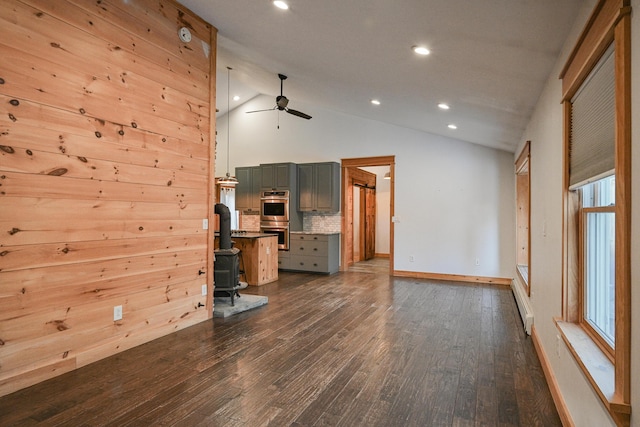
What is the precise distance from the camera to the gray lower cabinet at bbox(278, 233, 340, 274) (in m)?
7.48

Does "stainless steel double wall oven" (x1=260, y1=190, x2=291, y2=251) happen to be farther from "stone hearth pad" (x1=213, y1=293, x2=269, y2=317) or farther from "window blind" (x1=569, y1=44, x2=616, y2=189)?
"window blind" (x1=569, y1=44, x2=616, y2=189)

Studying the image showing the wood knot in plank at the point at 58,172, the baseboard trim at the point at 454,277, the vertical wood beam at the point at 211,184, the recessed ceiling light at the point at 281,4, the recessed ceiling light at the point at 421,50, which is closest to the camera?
the wood knot in plank at the point at 58,172

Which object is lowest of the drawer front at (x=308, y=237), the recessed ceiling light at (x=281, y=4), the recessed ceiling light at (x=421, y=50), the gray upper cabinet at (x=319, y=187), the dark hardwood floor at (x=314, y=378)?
the dark hardwood floor at (x=314, y=378)

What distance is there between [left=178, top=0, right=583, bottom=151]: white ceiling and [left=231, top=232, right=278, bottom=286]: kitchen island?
2725mm

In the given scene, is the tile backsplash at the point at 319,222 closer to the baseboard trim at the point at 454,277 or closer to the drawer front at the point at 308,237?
the drawer front at the point at 308,237

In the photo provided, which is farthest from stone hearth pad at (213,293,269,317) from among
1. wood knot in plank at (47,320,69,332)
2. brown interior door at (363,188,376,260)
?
brown interior door at (363,188,376,260)

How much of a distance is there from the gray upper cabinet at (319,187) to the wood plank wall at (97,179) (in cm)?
391

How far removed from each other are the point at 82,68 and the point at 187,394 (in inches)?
103

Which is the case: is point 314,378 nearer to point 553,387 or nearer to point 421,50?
point 553,387

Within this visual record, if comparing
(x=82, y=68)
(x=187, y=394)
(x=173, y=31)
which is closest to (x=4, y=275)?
(x=187, y=394)

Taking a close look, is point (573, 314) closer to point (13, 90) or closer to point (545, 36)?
point (545, 36)

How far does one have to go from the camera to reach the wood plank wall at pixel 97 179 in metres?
2.54

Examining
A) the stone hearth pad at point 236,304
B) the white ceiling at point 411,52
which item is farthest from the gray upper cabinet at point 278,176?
the stone hearth pad at point 236,304

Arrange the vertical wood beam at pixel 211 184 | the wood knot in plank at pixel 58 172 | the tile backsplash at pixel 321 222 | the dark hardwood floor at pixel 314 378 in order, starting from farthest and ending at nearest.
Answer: the tile backsplash at pixel 321 222 → the vertical wood beam at pixel 211 184 → the wood knot in plank at pixel 58 172 → the dark hardwood floor at pixel 314 378
